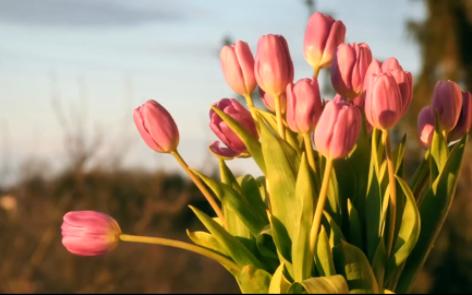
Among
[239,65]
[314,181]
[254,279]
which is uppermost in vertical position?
[239,65]

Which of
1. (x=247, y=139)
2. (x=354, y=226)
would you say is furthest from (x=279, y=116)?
(x=354, y=226)

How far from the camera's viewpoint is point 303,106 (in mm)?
907

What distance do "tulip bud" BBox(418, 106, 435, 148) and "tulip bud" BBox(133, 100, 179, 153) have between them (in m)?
0.29

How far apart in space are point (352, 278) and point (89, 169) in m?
3.11

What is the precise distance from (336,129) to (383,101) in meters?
0.08

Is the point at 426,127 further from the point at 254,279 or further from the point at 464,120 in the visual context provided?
the point at 254,279

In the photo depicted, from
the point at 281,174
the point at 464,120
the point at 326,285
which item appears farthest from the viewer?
the point at 464,120

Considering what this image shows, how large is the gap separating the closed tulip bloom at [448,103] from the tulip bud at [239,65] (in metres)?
0.21

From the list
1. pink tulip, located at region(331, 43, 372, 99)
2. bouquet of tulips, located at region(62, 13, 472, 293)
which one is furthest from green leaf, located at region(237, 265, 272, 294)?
pink tulip, located at region(331, 43, 372, 99)

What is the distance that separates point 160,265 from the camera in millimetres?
4078

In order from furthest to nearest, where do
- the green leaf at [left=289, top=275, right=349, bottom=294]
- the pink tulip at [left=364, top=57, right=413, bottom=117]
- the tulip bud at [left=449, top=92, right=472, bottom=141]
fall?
the tulip bud at [left=449, top=92, right=472, bottom=141], the pink tulip at [left=364, top=57, right=413, bottom=117], the green leaf at [left=289, top=275, right=349, bottom=294]

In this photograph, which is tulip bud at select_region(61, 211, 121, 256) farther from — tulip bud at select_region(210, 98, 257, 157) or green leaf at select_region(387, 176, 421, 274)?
green leaf at select_region(387, 176, 421, 274)

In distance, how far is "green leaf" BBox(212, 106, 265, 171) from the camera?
38.1 inches

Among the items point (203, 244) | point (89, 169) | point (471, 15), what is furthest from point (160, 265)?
point (471, 15)
